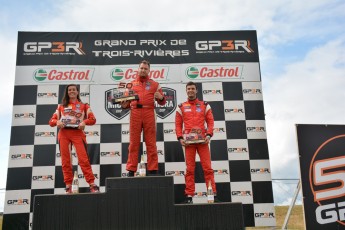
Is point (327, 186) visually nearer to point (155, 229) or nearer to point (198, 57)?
point (155, 229)

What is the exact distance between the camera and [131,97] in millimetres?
3189

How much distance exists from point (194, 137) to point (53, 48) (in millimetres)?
2550

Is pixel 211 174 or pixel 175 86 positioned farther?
pixel 175 86

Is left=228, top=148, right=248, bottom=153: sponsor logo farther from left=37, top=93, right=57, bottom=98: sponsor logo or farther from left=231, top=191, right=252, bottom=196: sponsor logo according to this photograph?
left=37, top=93, right=57, bottom=98: sponsor logo

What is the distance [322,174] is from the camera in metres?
3.54

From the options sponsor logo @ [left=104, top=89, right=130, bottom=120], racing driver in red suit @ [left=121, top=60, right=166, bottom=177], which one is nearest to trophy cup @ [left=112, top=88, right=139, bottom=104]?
racing driver in red suit @ [left=121, top=60, right=166, bottom=177]

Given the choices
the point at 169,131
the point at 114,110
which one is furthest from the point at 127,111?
the point at 169,131

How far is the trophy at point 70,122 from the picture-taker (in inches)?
135

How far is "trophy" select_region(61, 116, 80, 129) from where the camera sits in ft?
11.3

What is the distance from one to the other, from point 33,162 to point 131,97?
2002 mm

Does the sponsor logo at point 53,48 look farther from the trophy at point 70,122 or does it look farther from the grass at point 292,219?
the grass at point 292,219

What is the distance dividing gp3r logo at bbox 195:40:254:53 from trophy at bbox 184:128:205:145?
1680 mm

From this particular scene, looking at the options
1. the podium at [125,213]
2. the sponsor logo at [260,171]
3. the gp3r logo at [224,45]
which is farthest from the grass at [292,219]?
the gp3r logo at [224,45]

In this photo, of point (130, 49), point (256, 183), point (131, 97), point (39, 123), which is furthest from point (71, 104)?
point (256, 183)
